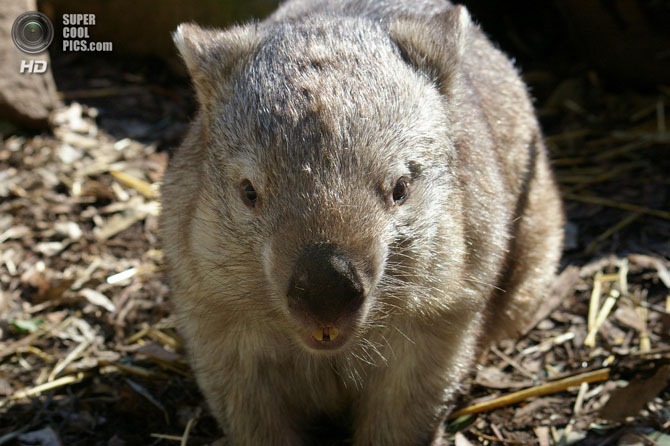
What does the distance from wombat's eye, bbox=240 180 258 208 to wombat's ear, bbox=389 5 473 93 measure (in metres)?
1.08

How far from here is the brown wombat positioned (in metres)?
3.65

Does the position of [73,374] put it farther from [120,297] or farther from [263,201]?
[263,201]

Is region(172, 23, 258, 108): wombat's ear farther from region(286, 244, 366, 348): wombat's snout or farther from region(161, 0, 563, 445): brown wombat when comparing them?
region(286, 244, 366, 348): wombat's snout

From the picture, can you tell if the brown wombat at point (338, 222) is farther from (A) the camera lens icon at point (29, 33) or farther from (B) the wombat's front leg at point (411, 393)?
(A) the camera lens icon at point (29, 33)

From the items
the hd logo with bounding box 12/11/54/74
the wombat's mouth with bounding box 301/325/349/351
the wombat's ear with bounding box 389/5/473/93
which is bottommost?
the wombat's mouth with bounding box 301/325/349/351

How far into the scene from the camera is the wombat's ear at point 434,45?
438cm

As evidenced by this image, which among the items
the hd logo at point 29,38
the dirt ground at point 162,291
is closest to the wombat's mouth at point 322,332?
the dirt ground at point 162,291

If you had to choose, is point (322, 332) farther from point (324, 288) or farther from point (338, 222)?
point (338, 222)

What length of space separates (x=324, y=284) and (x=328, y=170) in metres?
0.51

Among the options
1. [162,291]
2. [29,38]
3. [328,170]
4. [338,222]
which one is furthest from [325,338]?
[29,38]

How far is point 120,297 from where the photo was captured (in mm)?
6262

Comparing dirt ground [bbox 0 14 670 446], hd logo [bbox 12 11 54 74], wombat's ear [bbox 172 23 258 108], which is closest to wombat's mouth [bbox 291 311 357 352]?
wombat's ear [bbox 172 23 258 108]

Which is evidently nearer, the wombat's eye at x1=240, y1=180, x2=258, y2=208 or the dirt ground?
the wombat's eye at x1=240, y1=180, x2=258, y2=208

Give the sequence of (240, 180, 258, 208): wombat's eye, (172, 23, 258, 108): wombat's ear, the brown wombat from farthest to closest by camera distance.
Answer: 1. (172, 23, 258, 108): wombat's ear
2. (240, 180, 258, 208): wombat's eye
3. the brown wombat
